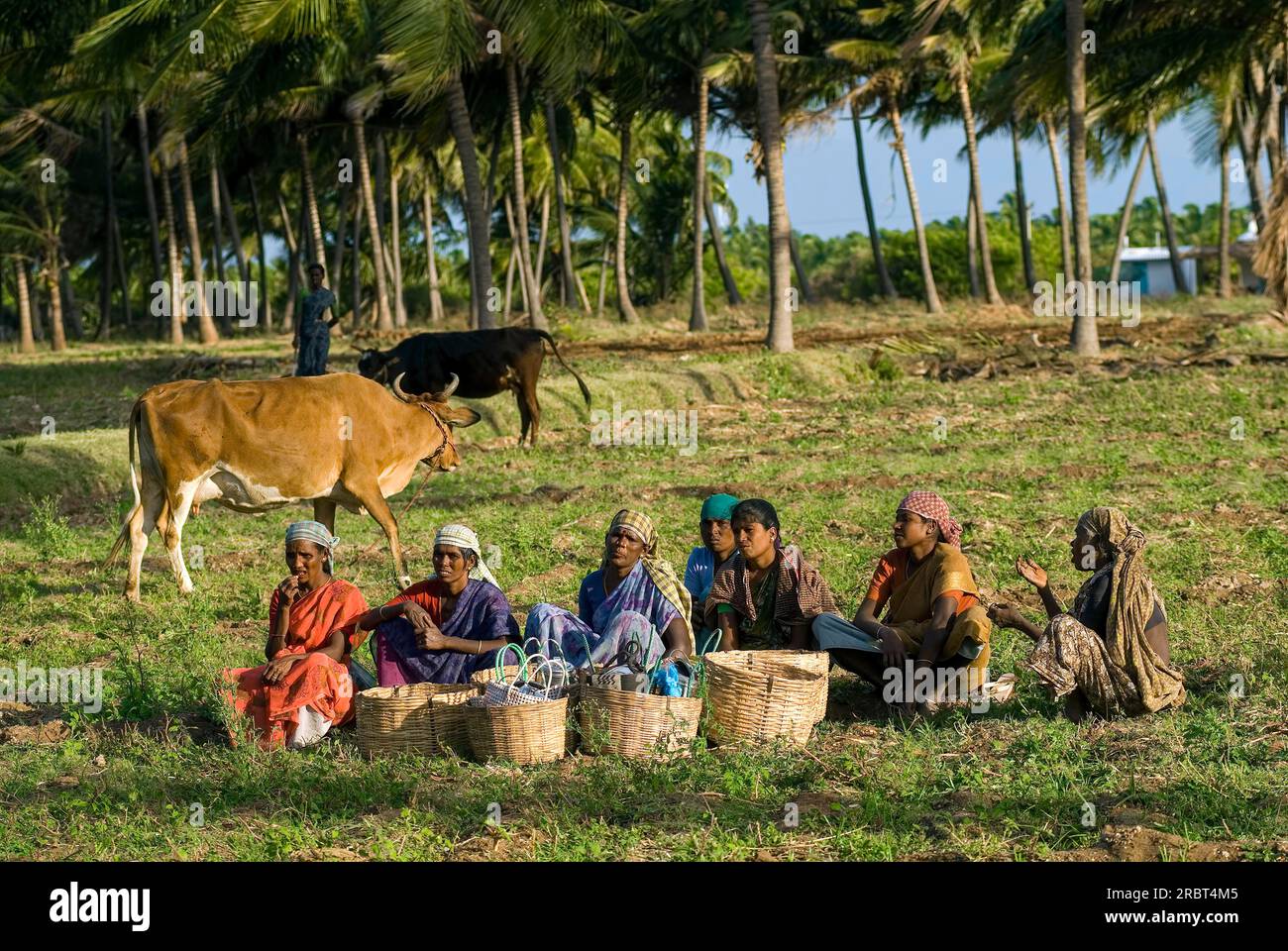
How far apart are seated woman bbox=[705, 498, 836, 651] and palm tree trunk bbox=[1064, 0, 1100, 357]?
44.7 feet

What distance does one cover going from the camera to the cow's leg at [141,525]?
1041cm

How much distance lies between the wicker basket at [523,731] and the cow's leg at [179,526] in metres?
4.56

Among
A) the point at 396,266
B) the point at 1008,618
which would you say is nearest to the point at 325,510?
the point at 1008,618

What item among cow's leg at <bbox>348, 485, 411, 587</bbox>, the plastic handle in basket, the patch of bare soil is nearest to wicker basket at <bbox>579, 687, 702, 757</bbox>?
the plastic handle in basket

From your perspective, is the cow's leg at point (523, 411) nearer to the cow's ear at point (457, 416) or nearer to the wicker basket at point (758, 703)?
the cow's ear at point (457, 416)

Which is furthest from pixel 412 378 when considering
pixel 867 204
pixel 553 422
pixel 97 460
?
pixel 867 204

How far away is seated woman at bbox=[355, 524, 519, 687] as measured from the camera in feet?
23.4

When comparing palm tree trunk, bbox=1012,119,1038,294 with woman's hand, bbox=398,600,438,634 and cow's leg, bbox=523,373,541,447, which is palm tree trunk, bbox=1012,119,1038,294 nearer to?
cow's leg, bbox=523,373,541,447

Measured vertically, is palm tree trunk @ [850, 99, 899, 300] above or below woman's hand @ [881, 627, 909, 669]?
above

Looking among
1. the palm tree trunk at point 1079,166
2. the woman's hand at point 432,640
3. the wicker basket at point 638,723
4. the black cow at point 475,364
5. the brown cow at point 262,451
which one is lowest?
Result: the wicker basket at point 638,723

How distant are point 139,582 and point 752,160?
23.4m

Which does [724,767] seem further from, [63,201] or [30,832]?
[63,201]

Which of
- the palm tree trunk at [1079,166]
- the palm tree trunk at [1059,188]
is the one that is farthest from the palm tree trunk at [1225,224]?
the palm tree trunk at [1079,166]

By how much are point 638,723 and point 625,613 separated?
685 mm
